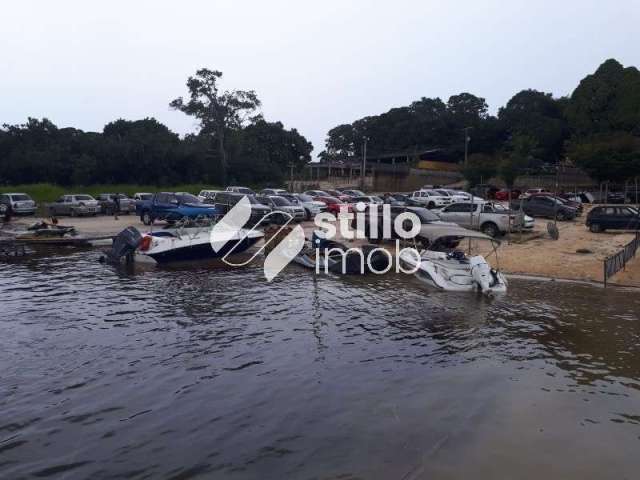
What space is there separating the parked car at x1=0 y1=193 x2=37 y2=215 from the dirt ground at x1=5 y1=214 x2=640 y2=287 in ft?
24.9

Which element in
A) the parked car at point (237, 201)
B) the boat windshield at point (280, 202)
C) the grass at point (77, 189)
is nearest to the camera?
the parked car at point (237, 201)

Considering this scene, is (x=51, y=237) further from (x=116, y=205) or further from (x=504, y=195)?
(x=504, y=195)

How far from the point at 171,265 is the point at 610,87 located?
53.4 meters

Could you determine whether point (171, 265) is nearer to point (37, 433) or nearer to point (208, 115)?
point (37, 433)

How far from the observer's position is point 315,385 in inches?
333

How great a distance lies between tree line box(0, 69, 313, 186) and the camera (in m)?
52.5

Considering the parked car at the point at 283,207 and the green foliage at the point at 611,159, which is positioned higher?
the green foliage at the point at 611,159

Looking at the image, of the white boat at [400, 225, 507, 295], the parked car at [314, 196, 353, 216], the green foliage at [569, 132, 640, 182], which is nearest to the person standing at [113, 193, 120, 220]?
the parked car at [314, 196, 353, 216]

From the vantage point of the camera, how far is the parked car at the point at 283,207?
29.8m

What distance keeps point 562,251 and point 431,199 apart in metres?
17.3

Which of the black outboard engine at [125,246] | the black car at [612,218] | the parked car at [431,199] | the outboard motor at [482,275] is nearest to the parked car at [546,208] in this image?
the black car at [612,218]

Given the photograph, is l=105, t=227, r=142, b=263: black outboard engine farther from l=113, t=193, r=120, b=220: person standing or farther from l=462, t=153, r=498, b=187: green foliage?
l=462, t=153, r=498, b=187: green foliage

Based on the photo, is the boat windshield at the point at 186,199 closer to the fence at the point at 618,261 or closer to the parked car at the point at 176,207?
the parked car at the point at 176,207

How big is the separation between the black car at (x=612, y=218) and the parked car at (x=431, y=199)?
11403 millimetres
